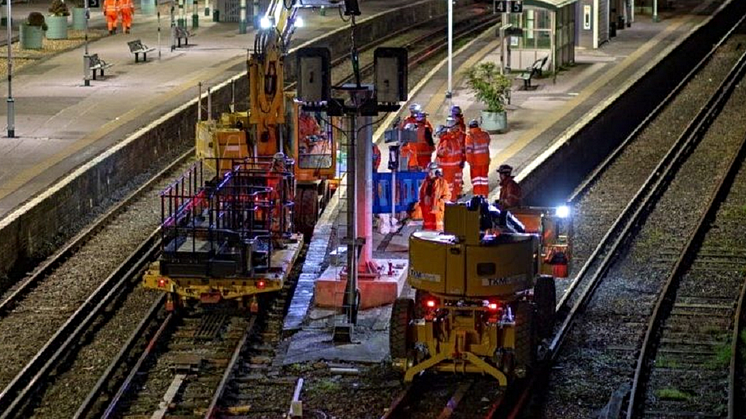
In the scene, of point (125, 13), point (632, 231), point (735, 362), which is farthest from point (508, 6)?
point (735, 362)

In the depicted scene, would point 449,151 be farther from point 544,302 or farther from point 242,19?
point 242,19

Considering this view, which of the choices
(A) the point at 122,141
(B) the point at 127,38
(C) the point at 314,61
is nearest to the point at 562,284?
(C) the point at 314,61

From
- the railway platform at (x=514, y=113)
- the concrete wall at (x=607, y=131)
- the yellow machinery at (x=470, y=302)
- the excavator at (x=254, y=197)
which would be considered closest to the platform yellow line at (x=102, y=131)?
the excavator at (x=254, y=197)

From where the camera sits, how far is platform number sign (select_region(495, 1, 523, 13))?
44312mm

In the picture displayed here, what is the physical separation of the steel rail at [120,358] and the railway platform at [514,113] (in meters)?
1.94

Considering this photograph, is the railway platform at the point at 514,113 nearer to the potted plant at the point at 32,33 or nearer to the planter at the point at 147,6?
the potted plant at the point at 32,33

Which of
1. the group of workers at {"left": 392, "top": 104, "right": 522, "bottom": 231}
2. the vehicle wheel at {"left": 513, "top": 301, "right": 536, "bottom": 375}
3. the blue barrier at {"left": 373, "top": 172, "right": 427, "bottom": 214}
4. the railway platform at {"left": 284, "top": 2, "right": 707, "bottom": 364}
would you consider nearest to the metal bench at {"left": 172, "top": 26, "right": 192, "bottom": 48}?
the railway platform at {"left": 284, "top": 2, "right": 707, "bottom": 364}

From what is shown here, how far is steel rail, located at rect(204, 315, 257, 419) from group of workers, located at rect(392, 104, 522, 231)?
464 centimetres

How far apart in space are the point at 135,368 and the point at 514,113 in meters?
21.6

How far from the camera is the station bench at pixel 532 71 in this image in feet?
154

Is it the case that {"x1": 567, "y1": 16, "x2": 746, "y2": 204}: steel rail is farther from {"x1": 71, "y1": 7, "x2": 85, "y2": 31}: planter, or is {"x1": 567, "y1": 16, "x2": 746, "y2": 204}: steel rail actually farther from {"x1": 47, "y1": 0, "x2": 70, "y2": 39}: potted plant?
{"x1": 71, "y1": 7, "x2": 85, "y2": 31}: planter

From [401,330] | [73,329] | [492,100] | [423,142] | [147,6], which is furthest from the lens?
[147,6]

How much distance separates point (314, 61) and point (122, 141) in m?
14.4

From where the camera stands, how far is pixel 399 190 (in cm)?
2928
